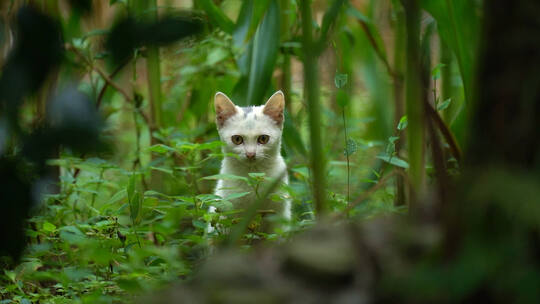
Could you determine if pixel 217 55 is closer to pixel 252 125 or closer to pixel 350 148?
pixel 252 125

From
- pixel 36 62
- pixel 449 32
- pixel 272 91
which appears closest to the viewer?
pixel 36 62

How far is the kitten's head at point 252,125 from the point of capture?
2467mm

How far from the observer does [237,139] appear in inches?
98.7

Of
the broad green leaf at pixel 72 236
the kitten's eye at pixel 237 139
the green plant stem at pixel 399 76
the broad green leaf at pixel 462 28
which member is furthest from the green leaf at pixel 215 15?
the broad green leaf at pixel 72 236

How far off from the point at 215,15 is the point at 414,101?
1273 mm

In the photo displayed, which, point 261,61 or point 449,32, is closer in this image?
point 449,32

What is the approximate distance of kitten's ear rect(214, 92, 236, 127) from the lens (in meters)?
2.45

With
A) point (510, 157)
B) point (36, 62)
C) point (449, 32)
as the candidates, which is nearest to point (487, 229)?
point (510, 157)

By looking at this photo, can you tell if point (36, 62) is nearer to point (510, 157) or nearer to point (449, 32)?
point (510, 157)

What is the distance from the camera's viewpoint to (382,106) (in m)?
2.66

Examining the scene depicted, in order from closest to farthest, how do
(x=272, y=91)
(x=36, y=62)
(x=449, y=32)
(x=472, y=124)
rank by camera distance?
(x=36, y=62) → (x=472, y=124) → (x=449, y=32) → (x=272, y=91)

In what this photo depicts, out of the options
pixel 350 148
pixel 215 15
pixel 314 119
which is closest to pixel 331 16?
pixel 314 119

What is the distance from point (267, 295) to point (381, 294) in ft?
0.50

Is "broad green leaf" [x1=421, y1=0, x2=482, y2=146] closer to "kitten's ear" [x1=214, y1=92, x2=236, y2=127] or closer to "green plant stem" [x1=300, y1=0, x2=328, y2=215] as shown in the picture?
"green plant stem" [x1=300, y1=0, x2=328, y2=215]
